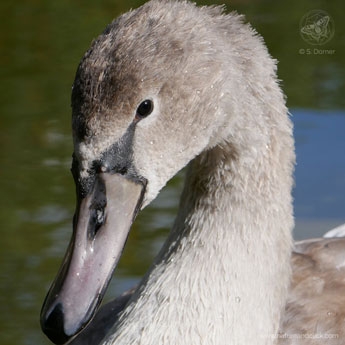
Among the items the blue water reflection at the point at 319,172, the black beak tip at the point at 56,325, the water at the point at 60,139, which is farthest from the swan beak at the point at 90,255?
the blue water reflection at the point at 319,172

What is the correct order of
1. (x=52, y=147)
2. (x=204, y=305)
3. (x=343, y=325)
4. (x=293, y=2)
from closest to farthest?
1. (x=204, y=305)
2. (x=343, y=325)
3. (x=52, y=147)
4. (x=293, y=2)

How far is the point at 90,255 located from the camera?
3.71 metres

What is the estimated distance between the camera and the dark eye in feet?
12.3

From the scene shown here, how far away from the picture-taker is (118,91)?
371 cm

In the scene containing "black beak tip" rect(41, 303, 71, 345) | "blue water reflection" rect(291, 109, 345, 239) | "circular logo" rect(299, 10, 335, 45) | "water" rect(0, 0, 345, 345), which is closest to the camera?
"black beak tip" rect(41, 303, 71, 345)

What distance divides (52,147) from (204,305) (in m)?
3.38

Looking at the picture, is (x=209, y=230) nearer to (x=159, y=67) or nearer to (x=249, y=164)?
(x=249, y=164)

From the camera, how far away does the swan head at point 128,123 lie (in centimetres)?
369

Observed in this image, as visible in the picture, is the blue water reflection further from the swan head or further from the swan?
the swan head

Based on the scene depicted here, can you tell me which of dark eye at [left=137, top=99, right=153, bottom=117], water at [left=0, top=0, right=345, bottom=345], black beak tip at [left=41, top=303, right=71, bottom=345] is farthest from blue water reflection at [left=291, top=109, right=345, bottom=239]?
black beak tip at [left=41, top=303, right=71, bottom=345]

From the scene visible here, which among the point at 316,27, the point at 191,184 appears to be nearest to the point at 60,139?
the point at 316,27

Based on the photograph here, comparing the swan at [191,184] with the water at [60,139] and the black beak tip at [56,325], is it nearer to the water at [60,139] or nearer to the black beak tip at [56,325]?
the black beak tip at [56,325]

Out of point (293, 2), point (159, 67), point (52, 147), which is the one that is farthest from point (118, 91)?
point (293, 2)

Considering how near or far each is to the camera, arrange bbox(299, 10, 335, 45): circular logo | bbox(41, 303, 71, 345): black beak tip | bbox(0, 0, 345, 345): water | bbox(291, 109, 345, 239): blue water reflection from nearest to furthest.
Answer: bbox(41, 303, 71, 345): black beak tip, bbox(0, 0, 345, 345): water, bbox(291, 109, 345, 239): blue water reflection, bbox(299, 10, 335, 45): circular logo
